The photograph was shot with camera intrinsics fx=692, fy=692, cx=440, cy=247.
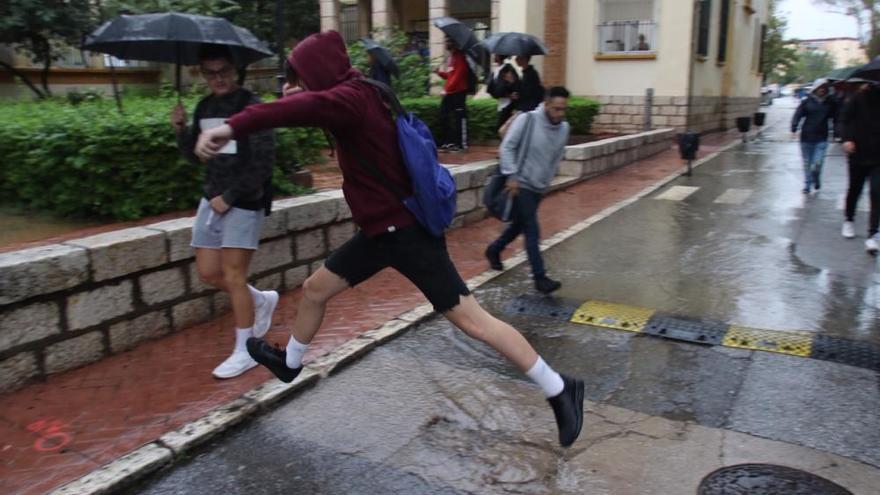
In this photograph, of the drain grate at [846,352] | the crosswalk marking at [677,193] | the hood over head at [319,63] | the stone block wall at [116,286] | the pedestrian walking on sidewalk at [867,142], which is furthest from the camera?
the crosswalk marking at [677,193]

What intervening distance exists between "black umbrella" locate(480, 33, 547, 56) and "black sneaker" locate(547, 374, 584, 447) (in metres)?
6.77

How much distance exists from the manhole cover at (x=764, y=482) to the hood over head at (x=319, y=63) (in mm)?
2369

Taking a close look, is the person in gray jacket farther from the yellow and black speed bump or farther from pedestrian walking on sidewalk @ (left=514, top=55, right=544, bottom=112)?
pedestrian walking on sidewalk @ (left=514, top=55, right=544, bottom=112)

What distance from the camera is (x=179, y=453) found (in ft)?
10.9

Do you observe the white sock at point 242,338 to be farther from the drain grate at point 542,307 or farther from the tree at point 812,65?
the tree at point 812,65

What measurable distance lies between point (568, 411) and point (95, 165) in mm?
3795

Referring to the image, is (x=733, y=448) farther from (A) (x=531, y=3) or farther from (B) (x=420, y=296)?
(A) (x=531, y=3)

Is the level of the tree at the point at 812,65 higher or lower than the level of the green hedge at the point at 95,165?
higher

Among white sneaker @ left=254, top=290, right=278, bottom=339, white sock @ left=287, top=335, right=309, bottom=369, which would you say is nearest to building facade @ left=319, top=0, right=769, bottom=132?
white sneaker @ left=254, top=290, right=278, bottom=339

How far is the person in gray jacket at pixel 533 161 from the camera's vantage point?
5.64m

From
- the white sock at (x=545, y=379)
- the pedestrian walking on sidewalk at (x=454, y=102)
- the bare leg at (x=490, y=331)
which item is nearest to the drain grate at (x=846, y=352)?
the white sock at (x=545, y=379)

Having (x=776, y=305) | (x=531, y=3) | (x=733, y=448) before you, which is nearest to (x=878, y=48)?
(x=531, y=3)

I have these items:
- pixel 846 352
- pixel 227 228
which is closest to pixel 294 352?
pixel 227 228

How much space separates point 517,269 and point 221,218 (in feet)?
10.6
